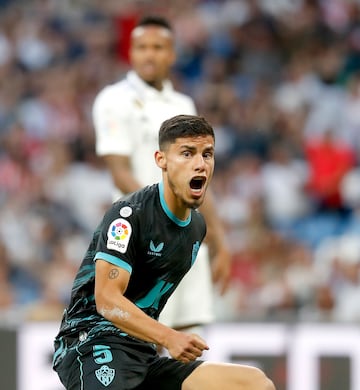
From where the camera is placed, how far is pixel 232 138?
1179cm

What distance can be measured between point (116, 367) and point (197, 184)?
834 mm

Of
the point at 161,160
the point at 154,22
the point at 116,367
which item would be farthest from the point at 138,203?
the point at 154,22

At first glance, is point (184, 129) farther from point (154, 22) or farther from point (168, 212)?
point (154, 22)

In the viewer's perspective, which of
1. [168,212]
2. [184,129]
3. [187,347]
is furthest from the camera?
[168,212]

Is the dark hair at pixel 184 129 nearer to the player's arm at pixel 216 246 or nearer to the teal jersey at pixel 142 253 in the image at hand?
the teal jersey at pixel 142 253

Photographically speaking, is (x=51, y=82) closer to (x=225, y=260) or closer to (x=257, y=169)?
(x=257, y=169)

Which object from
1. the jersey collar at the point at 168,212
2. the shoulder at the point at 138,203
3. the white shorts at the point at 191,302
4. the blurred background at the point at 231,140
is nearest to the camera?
the shoulder at the point at 138,203

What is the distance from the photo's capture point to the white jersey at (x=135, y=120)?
6.21 meters

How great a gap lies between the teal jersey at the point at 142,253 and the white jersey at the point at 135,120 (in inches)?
49.7

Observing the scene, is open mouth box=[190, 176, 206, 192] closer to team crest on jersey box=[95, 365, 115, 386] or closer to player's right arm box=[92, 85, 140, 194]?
team crest on jersey box=[95, 365, 115, 386]

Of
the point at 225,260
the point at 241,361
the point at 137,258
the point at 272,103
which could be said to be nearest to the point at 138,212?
the point at 137,258

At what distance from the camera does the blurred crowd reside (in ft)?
32.4

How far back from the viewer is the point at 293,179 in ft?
36.3

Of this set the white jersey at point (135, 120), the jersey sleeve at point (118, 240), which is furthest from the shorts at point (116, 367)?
the white jersey at point (135, 120)
